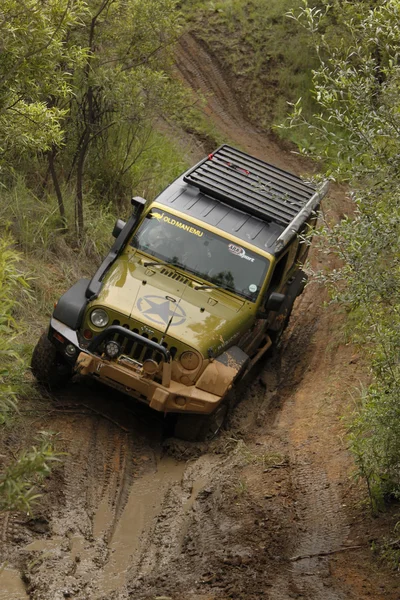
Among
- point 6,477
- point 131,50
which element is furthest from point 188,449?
point 131,50

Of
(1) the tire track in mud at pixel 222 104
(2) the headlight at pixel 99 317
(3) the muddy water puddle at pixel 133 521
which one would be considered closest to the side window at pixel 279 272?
(2) the headlight at pixel 99 317

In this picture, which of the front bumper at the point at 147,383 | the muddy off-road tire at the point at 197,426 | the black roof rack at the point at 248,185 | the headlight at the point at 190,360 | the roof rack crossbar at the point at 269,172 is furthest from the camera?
the roof rack crossbar at the point at 269,172

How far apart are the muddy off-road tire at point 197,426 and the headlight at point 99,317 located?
116 cm

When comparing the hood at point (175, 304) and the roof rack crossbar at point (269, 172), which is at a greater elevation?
the roof rack crossbar at point (269, 172)

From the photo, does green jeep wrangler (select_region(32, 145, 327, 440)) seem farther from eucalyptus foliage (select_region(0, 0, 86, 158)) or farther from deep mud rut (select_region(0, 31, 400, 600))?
eucalyptus foliage (select_region(0, 0, 86, 158))

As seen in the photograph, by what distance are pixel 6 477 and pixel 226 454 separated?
3.72 m

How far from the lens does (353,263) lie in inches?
207

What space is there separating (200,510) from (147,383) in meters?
1.22

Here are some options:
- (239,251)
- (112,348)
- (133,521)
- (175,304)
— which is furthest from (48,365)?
(239,251)

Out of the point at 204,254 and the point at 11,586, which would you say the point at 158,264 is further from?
the point at 11,586

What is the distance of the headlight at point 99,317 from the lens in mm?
7496

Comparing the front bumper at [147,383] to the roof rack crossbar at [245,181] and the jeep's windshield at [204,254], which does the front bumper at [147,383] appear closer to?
the jeep's windshield at [204,254]

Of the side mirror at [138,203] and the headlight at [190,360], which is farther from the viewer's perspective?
the side mirror at [138,203]

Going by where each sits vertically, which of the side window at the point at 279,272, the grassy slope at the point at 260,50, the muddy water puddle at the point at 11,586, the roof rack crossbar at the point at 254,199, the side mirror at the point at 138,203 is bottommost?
the grassy slope at the point at 260,50
